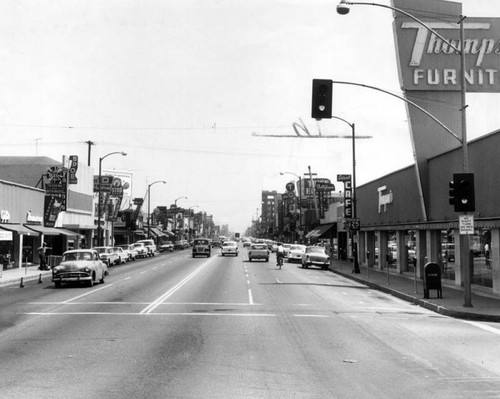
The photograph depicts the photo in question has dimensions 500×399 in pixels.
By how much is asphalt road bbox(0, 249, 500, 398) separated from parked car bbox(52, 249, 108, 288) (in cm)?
492

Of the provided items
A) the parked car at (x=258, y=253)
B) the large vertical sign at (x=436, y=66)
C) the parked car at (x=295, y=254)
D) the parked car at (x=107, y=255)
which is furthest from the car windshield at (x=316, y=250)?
the parked car at (x=107, y=255)

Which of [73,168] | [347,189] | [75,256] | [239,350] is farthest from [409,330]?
[73,168]

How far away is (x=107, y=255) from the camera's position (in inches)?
1713

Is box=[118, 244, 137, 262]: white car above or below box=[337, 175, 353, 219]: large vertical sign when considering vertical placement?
below

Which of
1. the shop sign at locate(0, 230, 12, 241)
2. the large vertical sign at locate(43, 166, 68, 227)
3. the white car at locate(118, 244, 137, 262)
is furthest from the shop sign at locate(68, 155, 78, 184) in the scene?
the shop sign at locate(0, 230, 12, 241)

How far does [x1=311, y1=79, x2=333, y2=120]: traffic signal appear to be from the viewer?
15.8m

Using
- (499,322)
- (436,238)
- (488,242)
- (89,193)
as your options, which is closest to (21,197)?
(89,193)

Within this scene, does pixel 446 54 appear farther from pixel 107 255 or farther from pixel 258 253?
pixel 107 255

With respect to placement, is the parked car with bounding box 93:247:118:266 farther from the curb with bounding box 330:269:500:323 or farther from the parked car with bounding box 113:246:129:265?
the curb with bounding box 330:269:500:323

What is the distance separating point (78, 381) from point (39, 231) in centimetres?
3569

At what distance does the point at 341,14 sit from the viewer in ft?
52.1

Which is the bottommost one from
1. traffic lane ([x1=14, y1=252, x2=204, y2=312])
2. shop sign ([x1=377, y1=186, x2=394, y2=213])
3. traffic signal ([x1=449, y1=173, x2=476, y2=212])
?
traffic lane ([x1=14, y1=252, x2=204, y2=312])

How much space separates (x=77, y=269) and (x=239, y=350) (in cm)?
1552

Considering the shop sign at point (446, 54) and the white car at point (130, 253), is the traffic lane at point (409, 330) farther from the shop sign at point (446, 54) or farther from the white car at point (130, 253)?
the white car at point (130, 253)
